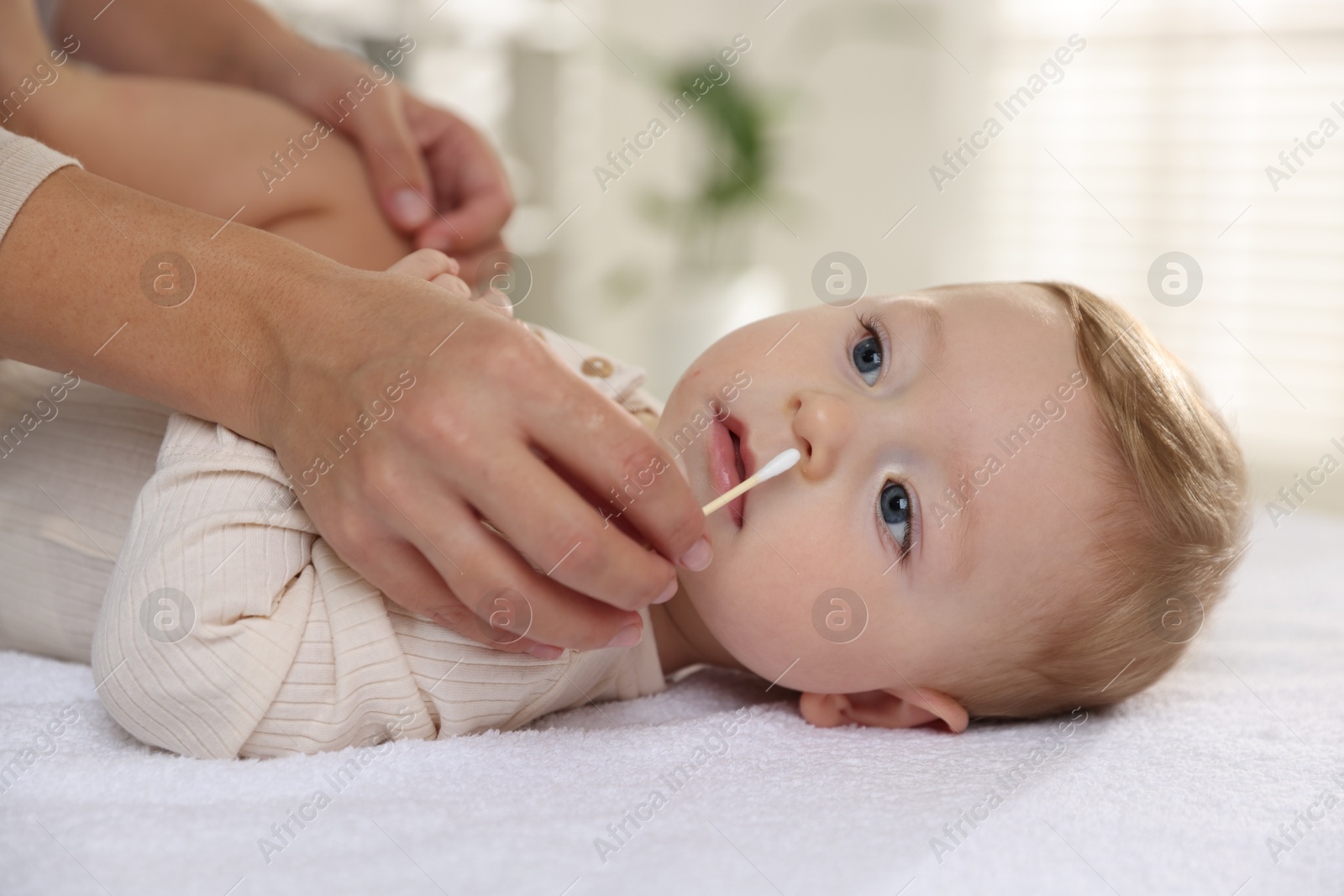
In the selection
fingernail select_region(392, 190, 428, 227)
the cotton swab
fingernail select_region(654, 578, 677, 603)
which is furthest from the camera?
fingernail select_region(392, 190, 428, 227)

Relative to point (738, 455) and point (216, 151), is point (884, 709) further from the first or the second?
point (216, 151)

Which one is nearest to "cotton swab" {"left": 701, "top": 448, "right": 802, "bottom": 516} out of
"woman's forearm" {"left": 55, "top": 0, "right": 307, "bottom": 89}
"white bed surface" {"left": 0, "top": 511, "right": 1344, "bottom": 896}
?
"white bed surface" {"left": 0, "top": 511, "right": 1344, "bottom": 896}

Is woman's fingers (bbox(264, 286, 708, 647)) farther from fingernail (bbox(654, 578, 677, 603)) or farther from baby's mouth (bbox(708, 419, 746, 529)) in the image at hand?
baby's mouth (bbox(708, 419, 746, 529))

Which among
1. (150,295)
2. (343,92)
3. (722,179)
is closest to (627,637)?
(150,295)

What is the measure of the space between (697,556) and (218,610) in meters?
0.36

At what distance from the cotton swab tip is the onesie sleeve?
0.32m

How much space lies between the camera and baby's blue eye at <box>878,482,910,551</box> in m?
0.92

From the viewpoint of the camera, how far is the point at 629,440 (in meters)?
0.65

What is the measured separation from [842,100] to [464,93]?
4.12ft

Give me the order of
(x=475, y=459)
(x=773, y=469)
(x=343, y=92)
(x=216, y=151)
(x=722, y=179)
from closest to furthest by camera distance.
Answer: (x=475, y=459) → (x=773, y=469) → (x=216, y=151) → (x=343, y=92) → (x=722, y=179)

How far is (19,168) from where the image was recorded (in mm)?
788

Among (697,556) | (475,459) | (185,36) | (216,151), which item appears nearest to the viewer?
(475,459)

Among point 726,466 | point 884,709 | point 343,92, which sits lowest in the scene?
point 884,709

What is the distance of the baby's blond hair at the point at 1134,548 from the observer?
92 centimetres
